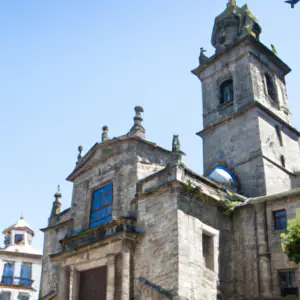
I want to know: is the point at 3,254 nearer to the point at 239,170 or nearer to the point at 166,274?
the point at 239,170

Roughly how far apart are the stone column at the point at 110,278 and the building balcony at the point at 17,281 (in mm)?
21951

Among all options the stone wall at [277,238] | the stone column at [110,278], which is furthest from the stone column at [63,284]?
the stone wall at [277,238]

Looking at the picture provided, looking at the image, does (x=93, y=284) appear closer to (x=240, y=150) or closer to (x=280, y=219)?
(x=280, y=219)

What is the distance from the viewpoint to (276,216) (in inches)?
776

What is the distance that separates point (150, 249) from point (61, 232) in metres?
8.19

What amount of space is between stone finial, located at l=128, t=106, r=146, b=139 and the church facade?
0.05 meters

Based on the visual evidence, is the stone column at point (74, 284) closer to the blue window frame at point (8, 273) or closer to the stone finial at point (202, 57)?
the stone finial at point (202, 57)

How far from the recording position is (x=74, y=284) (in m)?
20.1

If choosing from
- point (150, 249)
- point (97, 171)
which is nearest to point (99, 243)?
point (150, 249)

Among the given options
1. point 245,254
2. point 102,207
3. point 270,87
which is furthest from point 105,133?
point 270,87

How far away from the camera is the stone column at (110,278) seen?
18.1m

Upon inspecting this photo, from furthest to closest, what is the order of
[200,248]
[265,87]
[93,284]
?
1. [265,87]
2. [93,284]
3. [200,248]

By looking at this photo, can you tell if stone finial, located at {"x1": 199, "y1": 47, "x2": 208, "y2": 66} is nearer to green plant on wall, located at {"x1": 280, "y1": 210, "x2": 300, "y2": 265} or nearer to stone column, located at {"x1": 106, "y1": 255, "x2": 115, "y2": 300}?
stone column, located at {"x1": 106, "y1": 255, "x2": 115, "y2": 300}

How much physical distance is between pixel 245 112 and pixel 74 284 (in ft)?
41.4
